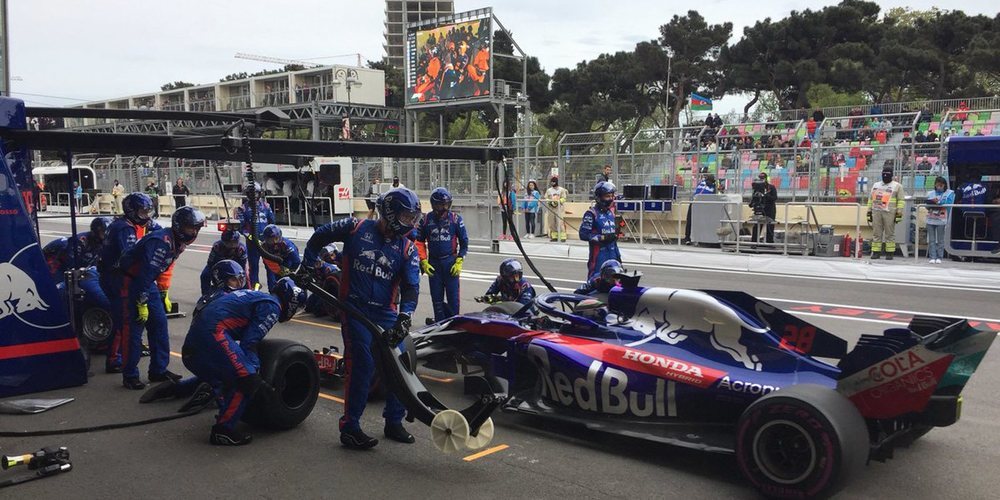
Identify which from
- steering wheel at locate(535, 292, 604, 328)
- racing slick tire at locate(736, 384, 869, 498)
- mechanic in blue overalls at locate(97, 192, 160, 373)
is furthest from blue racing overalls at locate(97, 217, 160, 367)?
racing slick tire at locate(736, 384, 869, 498)

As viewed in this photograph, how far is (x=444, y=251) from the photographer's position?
377 inches

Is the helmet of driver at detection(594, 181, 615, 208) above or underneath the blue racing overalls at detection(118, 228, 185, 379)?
above

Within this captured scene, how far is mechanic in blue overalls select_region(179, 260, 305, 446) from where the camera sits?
5.66m

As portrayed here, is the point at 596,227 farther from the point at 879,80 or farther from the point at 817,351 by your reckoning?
the point at 879,80

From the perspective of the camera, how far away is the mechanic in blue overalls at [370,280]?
5.57 meters

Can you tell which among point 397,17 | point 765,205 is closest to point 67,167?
point 765,205

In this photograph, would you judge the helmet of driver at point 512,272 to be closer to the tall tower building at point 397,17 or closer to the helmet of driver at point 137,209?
the helmet of driver at point 137,209

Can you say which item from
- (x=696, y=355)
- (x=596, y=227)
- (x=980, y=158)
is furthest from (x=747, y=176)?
(x=696, y=355)

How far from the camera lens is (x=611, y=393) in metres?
5.32

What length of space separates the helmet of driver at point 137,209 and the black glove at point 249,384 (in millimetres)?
3431

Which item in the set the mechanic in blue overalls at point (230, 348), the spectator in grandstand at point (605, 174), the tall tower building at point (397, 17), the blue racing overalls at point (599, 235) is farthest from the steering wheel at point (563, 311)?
the tall tower building at point (397, 17)

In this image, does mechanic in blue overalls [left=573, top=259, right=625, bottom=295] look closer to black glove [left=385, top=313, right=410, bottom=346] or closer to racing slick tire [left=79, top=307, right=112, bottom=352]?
black glove [left=385, top=313, right=410, bottom=346]

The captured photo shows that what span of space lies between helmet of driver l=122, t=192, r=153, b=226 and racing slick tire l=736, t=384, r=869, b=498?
21.5ft

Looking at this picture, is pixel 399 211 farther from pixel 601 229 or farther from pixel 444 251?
pixel 601 229
